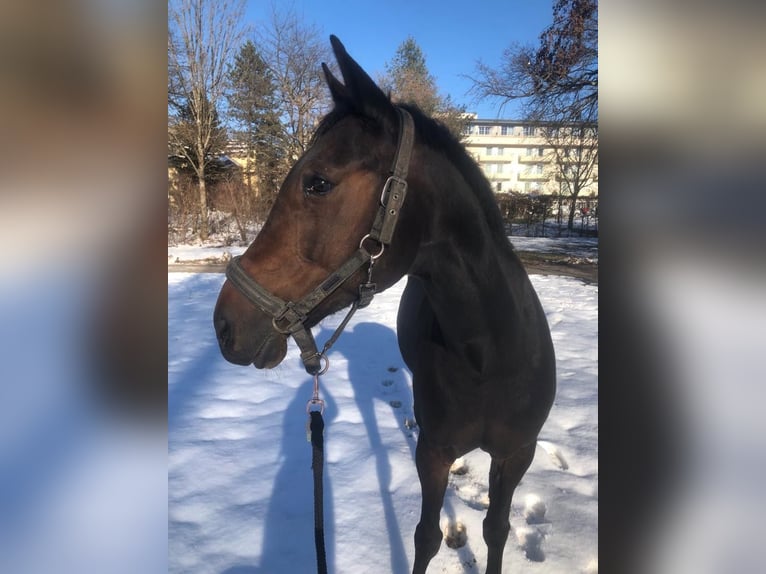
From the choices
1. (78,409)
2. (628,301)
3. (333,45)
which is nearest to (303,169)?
(333,45)

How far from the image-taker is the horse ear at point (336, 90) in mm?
1418

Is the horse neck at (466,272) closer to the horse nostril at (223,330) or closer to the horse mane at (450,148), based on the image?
the horse mane at (450,148)

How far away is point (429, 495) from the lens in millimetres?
2238

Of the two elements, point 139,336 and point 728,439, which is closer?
point 728,439

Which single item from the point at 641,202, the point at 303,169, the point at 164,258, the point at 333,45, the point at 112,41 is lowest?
the point at 164,258

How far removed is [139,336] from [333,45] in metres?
1.08

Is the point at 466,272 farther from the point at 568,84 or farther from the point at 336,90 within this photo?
the point at 568,84

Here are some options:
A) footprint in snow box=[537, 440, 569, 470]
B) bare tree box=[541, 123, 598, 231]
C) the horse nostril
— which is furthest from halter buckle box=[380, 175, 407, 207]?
footprint in snow box=[537, 440, 569, 470]

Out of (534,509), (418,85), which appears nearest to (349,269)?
(534,509)

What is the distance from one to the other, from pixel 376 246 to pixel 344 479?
96.3 inches

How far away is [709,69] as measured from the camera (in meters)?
0.63

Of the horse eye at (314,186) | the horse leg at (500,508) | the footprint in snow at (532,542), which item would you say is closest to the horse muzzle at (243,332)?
the horse eye at (314,186)

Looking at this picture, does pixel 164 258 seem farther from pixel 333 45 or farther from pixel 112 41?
pixel 333 45

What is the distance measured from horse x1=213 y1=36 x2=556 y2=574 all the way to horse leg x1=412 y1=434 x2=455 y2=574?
541 mm
